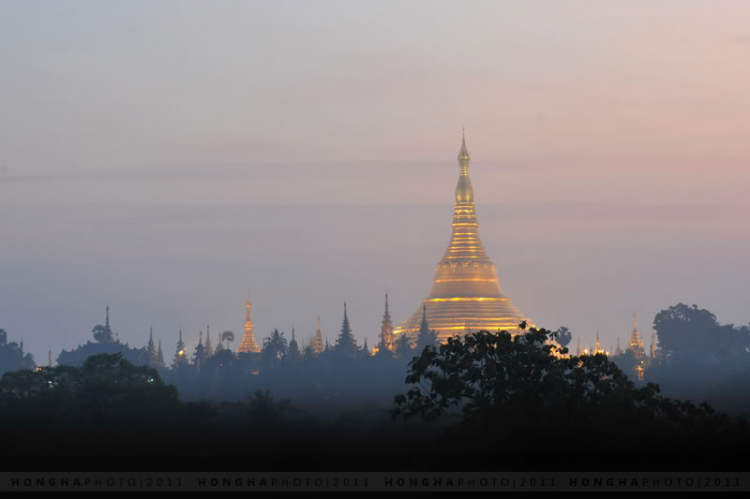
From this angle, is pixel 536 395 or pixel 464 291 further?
pixel 464 291

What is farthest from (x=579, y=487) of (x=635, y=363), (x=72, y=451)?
(x=635, y=363)

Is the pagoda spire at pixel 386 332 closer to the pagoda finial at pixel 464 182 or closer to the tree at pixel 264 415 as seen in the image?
the pagoda finial at pixel 464 182

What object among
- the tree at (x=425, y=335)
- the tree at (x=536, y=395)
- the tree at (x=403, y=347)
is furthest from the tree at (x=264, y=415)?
the tree at (x=403, y=347)

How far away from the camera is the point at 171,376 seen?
7549 inches

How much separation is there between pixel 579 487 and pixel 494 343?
1775 centimetres

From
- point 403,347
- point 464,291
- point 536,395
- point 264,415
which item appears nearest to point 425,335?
point 403,347

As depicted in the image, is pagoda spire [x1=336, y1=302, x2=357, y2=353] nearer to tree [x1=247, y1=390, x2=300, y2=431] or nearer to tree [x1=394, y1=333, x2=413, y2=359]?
tree [x1=394, y1=333, x2=413, y2=359]

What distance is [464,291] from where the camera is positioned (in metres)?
179

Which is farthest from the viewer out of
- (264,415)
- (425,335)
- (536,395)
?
(425,335)

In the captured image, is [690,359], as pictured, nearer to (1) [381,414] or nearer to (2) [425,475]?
(1) [381,414]

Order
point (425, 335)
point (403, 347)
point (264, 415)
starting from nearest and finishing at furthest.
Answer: point (264, 415), point (425, 335), point (403, 347)

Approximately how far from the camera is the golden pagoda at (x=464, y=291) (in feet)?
581

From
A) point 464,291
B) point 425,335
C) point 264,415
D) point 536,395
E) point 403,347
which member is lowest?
point 536,395

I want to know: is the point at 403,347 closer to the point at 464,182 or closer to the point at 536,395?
the point at 464,182
